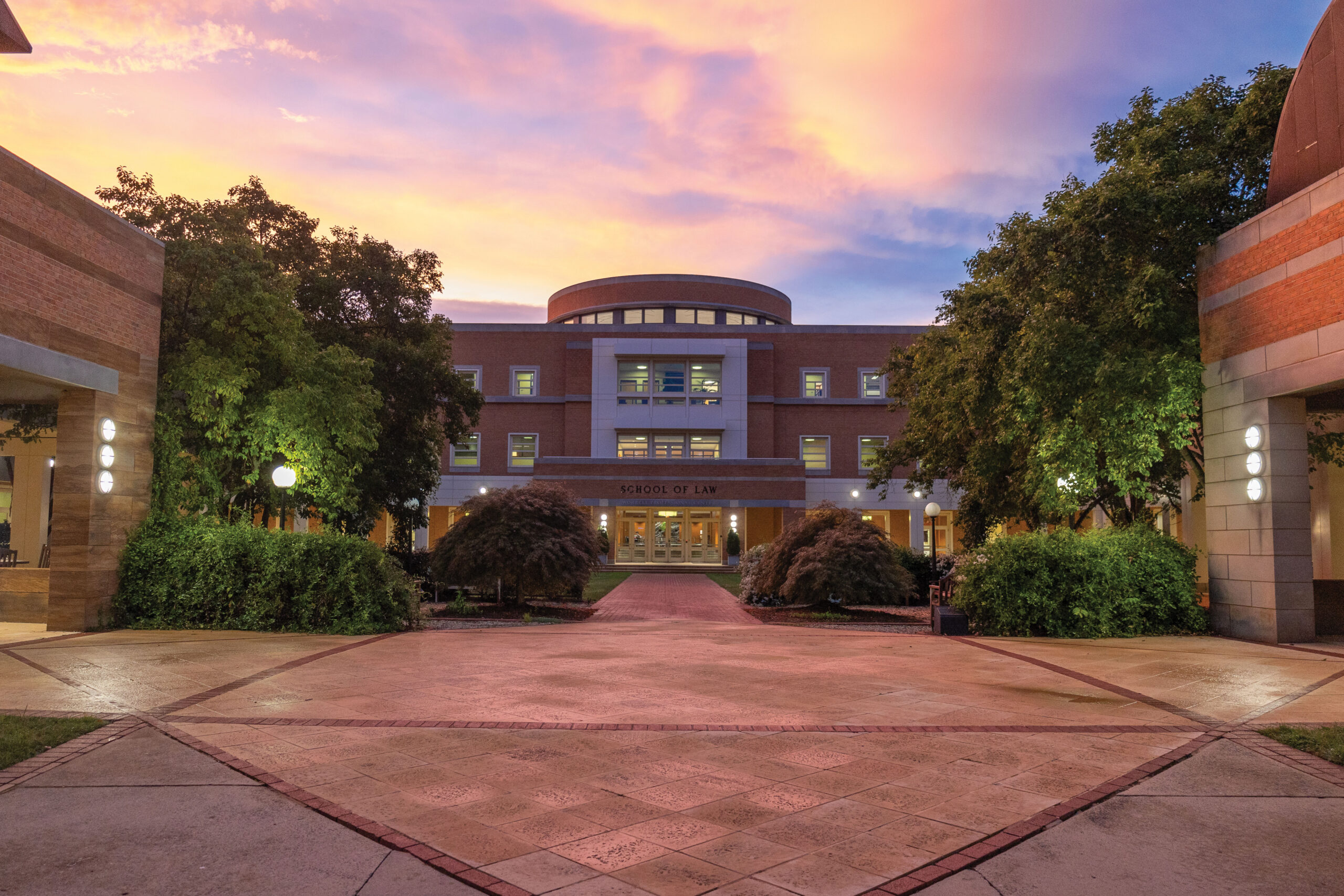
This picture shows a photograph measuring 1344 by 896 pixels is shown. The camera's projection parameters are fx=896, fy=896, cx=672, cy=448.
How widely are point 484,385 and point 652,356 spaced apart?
32.7 feet

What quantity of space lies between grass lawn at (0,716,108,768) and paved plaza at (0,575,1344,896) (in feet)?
0.80

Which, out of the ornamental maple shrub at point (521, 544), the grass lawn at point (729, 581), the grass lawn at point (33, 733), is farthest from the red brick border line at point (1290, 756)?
the grass lawn at point (729, 581)

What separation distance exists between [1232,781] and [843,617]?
1373 centimetres

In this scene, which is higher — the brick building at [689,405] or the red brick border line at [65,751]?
the brick building at [689,405]

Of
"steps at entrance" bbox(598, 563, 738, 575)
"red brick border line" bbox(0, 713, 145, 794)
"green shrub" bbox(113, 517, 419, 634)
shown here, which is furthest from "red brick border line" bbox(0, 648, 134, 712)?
"steps at entrance" bbox(598, 563, 738, 575)

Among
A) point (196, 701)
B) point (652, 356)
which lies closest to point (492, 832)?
point (196, 701)

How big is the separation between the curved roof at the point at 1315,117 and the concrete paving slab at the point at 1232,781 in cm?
1031

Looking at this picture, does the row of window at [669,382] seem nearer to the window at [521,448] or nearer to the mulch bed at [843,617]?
the window at [521,448]

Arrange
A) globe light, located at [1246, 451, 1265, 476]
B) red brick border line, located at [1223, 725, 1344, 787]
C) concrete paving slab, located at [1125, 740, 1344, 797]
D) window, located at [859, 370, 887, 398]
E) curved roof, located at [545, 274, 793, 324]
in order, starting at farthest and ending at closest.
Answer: curved roof, located at [545, 274, 793, 324], window, located at [859, 370, 887, 398], globe light, located at [1246, 451, 1265, 476], red brick border line, located at [1223, 725, 1344, 787], concrete paving slab, located at [1125, 740, 1344, 797]

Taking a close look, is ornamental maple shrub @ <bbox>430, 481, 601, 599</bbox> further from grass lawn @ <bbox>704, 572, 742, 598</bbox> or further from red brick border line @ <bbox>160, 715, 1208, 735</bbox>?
red brick border line @ <bbox>160, 715, 1208, 735</bbox>

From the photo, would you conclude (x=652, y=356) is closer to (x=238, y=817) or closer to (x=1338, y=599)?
(x=1338, y=599)

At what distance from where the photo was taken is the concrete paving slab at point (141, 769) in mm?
5738

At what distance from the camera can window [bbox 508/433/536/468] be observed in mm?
50781

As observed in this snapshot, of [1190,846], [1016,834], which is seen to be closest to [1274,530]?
[1190,846]
